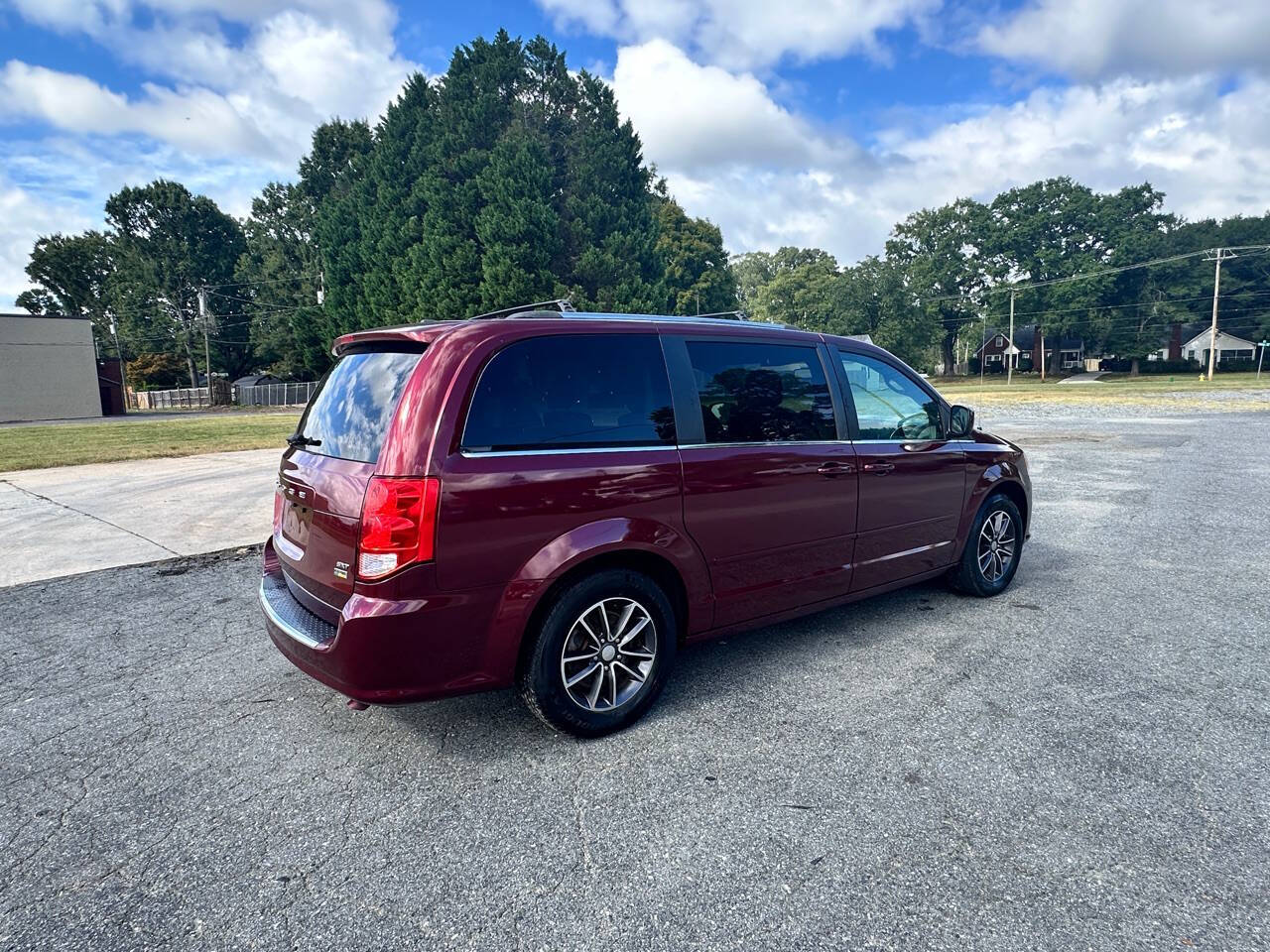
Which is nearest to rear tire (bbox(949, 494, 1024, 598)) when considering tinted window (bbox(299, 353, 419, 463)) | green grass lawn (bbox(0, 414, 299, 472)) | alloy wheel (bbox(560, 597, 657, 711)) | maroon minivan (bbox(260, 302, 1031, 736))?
maroon minivan (bbox(260, 302, 1031, 736))

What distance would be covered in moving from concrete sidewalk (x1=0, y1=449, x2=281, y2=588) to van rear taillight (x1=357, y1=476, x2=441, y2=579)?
4872 millimetres

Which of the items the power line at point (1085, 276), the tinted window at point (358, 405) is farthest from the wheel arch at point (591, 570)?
the power line at point (1085, 276)

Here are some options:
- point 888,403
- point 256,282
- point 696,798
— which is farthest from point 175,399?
point 696,798

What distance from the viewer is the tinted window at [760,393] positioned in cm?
347

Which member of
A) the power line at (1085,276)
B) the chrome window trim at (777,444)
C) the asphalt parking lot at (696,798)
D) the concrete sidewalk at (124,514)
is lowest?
the asphalt parking lot at (696,798)

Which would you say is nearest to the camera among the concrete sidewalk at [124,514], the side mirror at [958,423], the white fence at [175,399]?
the side mirror at [958,423]

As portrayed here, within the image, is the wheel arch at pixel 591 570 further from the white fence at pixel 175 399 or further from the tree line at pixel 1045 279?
the tree line at pixel 1045 279

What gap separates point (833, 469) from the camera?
12.7ft

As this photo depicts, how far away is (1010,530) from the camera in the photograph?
512 centimetres

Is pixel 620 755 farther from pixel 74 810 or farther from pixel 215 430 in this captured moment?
pixel 215 430

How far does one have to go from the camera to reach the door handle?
12.5ft

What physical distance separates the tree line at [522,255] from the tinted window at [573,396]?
102ft

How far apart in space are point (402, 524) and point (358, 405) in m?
0.75

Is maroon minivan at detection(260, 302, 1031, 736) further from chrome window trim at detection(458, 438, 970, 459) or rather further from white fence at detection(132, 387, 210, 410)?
white fence at detection(132, 387, 210, 410)
